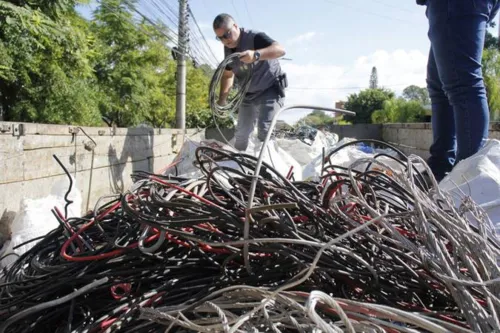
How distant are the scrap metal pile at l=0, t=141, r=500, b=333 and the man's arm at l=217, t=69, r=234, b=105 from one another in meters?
2.10

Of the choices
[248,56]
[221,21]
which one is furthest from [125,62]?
[248,56]

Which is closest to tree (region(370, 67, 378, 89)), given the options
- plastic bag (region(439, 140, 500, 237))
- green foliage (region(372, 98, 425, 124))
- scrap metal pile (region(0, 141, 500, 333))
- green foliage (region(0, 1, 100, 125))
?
green foliage (region(372, 98, 425, 124))

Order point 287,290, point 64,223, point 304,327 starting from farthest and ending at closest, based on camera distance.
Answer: point 64,223, point 287,290, point 304,327

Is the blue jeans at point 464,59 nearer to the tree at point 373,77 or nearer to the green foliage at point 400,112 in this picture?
the green foliage at point 400,112

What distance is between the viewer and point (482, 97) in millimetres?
1471

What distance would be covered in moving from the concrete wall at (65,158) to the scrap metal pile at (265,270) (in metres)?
1.15

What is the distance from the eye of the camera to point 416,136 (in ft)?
14.1

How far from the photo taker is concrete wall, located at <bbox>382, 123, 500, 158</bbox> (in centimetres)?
358

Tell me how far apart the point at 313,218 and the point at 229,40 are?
2.22 metres

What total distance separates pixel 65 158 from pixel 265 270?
6.64 ft

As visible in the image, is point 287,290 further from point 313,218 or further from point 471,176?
point 471,176

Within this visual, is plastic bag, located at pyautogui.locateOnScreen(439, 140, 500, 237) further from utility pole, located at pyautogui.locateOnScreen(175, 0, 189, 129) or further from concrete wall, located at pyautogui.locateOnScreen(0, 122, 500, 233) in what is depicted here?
utility pole, located at pyautogui.locateOnScreen(175, 0, 189, 129)

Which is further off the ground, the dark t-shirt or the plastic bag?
the dark t-shirt

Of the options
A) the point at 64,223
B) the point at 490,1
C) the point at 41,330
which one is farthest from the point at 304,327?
the point at 490,1
